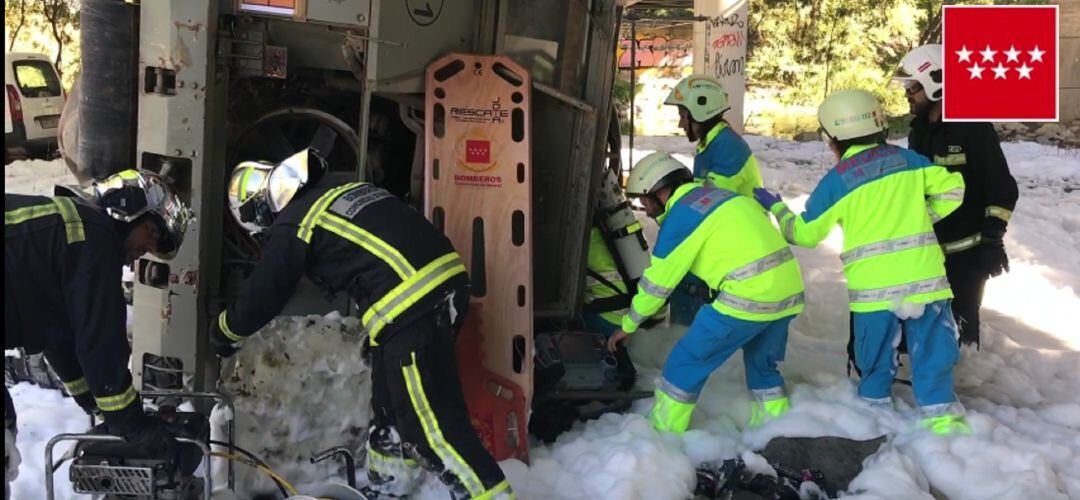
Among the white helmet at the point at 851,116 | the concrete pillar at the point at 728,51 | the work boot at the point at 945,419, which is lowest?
the work boot at the point at 945,419

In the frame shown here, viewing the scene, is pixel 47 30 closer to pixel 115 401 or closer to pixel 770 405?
pixel 115 401

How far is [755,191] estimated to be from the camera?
5.25 m

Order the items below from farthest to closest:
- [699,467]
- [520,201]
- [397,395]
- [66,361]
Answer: [520,201] → [699,467] → [397,395] → [66,361]

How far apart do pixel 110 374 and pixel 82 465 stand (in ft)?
1.03

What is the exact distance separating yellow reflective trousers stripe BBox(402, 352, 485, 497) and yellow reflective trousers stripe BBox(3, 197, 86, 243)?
1.23 metres

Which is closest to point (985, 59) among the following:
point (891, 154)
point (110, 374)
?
point (891, 154)

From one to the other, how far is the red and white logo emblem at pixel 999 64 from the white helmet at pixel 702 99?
1297 millimetres

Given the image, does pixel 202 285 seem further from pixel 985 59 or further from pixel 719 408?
pixel 985 59

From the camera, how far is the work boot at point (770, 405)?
4562 millimetres

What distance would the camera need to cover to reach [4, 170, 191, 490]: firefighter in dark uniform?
118 inches

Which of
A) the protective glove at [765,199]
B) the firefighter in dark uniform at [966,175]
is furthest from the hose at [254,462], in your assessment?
the firefighter in dark uniform at [966,175]

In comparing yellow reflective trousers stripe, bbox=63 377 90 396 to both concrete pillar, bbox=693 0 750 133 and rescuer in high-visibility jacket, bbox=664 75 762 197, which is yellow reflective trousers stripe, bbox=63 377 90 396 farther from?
concrete pillar, bbox=693 0 750 133

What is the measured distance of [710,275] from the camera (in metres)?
4.37

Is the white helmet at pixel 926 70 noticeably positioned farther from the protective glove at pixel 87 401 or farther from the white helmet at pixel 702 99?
the protective glove at pixel 87 401
